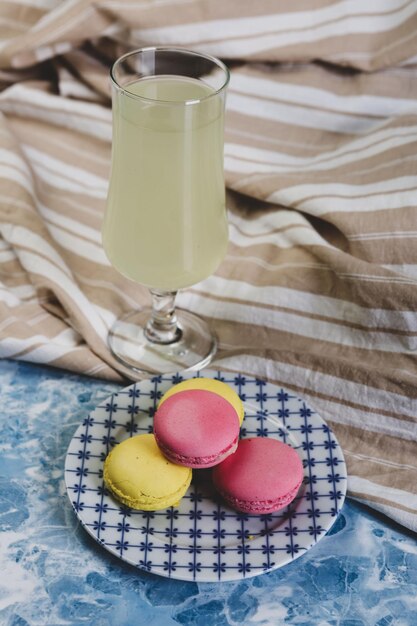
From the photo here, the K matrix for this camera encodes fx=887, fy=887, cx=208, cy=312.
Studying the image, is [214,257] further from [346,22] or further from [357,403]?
[346,22]

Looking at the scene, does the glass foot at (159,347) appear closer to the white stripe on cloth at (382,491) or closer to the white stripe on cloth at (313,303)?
the white stripe on cloth at (313,303)

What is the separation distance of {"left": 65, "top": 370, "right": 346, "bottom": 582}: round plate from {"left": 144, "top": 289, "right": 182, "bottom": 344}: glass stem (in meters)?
0.15

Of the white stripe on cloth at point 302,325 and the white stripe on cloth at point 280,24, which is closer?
the white stripe on cloth at point 302,325

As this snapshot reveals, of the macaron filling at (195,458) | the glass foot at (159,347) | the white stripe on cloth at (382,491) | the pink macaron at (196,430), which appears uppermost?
the pink macaron at (196,430)

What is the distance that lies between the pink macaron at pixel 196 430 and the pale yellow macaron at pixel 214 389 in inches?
1.8

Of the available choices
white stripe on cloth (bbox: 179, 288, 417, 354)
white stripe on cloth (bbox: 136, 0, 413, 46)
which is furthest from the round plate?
white stripe on cloth (bbox: 136, 0, 413, 46)

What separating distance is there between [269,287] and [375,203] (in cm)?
18

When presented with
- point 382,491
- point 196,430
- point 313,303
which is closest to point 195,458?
→ point 196,430

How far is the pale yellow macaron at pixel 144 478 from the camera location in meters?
0.86

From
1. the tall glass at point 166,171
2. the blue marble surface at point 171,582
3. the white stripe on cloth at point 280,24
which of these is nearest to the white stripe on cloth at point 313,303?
the tall glass at point 166,171

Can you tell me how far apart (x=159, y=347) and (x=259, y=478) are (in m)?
0.32

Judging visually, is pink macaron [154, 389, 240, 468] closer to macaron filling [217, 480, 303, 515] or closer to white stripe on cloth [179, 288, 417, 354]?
macaron filling [217, 480, 303, 515]

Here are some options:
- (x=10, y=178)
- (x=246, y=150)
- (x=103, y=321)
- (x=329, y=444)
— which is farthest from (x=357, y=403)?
(x=10, y=178)

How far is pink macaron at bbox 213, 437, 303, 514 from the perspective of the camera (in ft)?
2.83
